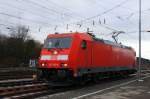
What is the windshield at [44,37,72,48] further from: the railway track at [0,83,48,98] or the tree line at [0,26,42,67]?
the tree line at [0,26,42,67]

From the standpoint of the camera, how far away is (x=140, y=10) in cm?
2744

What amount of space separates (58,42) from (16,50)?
160 feet

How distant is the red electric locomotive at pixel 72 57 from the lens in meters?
18.7

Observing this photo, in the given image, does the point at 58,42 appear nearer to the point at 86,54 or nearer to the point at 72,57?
the point at 72,57

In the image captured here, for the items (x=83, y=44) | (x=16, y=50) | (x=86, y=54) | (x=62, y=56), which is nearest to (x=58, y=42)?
(x=62, y=56)

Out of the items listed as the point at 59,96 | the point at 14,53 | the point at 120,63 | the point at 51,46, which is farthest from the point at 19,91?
the point at 14,53

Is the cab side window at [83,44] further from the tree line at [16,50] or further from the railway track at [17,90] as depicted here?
the tree line at [16,50]

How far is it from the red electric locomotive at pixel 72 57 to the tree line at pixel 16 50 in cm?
4133

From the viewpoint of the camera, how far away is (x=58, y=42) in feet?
65.6

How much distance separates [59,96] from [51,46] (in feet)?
18.3

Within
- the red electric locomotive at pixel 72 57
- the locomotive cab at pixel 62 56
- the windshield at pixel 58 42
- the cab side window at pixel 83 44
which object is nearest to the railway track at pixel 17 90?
the locomotive cab at pixel 62 56

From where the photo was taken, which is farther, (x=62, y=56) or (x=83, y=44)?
(x=83, y=44)

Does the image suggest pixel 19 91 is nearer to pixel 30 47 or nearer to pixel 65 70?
pixel 65 70

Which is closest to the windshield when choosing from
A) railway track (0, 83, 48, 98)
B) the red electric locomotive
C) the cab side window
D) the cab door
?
the red electric locomotive
